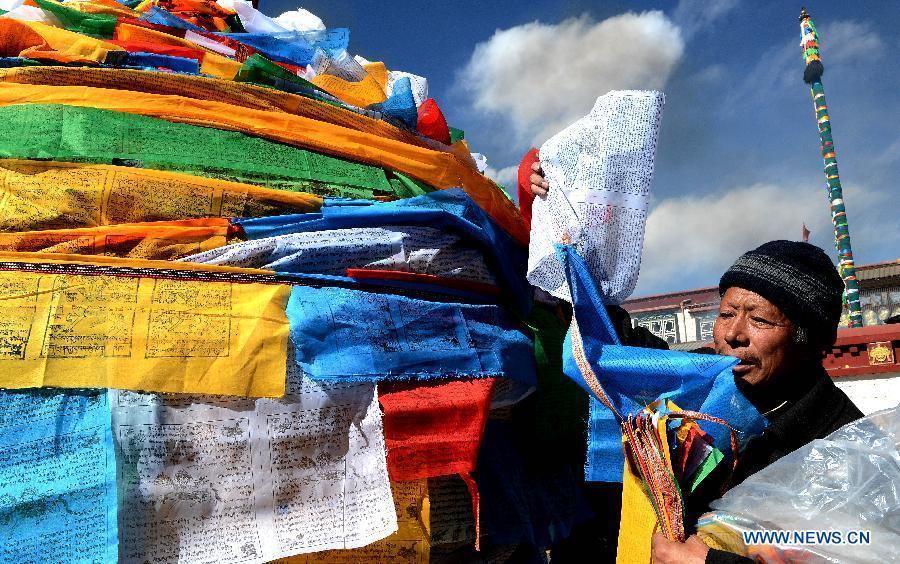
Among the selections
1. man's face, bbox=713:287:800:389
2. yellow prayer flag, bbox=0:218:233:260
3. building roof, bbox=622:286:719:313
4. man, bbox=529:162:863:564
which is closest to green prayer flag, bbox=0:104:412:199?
yellow prayer flag, bbox=0:218:233:260

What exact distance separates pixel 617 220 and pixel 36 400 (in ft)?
3.80

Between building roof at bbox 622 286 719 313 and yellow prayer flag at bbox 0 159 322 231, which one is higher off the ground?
building roof at bbox 622 286 719 313

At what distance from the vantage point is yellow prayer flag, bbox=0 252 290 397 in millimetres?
1088

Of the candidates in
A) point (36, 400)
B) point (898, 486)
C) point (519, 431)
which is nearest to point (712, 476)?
point (898, 486)

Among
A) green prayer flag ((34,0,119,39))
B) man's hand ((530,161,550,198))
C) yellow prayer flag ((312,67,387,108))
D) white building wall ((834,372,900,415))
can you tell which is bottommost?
white building wall ((834,372,900,415))

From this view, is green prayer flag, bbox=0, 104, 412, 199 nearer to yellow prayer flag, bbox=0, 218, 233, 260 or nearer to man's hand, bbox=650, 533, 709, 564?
yellow prayer flag, bbox=0, 218, 233, 260

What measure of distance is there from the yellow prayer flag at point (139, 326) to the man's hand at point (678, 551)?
2.40ft

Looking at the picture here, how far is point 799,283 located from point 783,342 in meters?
0.14

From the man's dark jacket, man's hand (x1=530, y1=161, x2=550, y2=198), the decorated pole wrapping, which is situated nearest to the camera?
the man's dark jacket

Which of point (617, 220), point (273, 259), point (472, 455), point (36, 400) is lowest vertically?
point (472, 455)

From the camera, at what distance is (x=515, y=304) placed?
64.0 inches

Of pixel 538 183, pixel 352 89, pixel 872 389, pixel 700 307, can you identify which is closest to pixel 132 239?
pixel 538 183

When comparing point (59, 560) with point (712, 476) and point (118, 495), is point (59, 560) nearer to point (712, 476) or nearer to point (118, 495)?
point (118, 495)

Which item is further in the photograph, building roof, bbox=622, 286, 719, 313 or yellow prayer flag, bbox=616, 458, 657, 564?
building roof, bbox=622, 286, 719, 313
